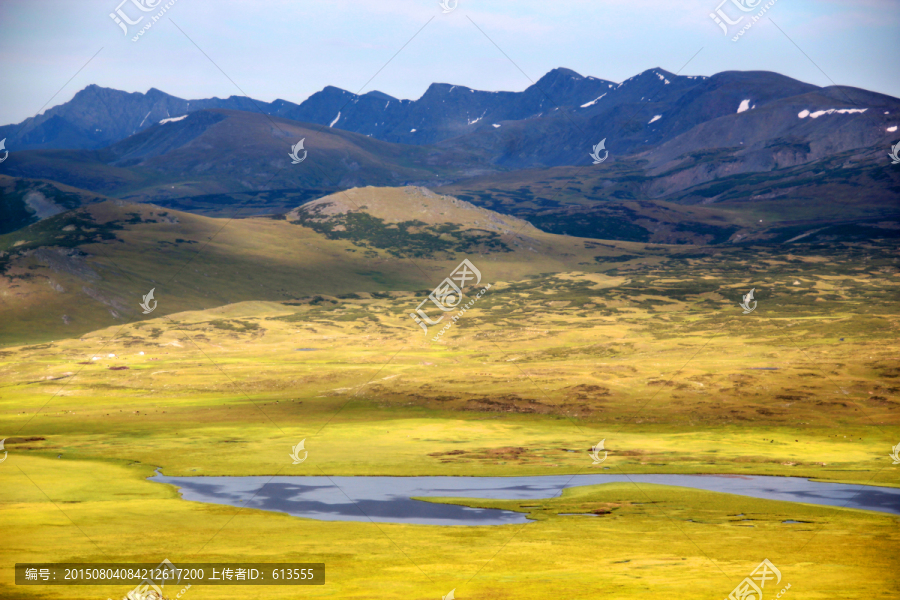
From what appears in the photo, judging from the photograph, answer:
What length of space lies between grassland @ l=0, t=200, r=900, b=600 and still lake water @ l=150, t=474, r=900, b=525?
2.52 m

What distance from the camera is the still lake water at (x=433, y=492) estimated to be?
58219 millimetres

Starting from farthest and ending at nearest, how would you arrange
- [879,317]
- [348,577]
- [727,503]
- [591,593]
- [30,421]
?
[879,317], [30,421], [727,503], [348,577], [591,593]

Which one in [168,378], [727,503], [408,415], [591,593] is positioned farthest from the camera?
[168,378]

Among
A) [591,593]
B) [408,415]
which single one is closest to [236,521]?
[591,593]

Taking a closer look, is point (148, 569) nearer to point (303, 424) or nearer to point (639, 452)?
point (639, 452)

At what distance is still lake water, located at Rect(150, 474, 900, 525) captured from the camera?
58219mm

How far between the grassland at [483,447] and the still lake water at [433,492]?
252 centimetres

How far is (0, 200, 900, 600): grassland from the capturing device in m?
41.3

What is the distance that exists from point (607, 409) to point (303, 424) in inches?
1651

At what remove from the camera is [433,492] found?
6675cm

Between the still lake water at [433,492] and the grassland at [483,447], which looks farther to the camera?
the still lake water at [433,492]

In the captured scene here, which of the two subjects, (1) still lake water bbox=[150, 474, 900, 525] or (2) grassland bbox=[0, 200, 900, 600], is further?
(1) still lake water bbox=[150, 474, 900, 525]

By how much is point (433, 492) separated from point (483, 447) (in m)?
20.1

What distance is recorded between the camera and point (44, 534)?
4638cm
